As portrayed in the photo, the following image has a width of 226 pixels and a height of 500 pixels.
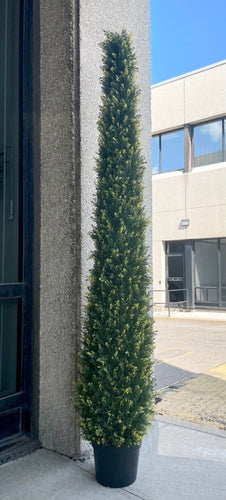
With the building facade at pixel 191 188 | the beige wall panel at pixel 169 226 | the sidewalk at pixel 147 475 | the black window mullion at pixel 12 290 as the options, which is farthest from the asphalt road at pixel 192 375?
the beige wall panel at pixel 169 226

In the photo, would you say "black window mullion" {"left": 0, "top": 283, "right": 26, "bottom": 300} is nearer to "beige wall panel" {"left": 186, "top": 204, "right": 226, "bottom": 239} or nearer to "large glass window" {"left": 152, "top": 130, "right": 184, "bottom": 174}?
"beige wall panel" {"left": 186, "top": 204, "right": 226, "bottom": 239}

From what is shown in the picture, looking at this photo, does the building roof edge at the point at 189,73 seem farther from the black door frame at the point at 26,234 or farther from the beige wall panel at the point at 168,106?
the black door frame at the point at 26,234

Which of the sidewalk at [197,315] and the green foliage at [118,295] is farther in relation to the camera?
Result: the sidewalk at [197,315]

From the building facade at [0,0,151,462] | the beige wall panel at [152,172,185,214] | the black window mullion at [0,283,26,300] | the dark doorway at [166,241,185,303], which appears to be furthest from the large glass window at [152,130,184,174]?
the black window mullion at [0,283,26,300]

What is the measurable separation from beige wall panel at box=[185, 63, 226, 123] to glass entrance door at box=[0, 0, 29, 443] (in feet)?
49.8

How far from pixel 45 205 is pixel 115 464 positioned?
87.0 inches

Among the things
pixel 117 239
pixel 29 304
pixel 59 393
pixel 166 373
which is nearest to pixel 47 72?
pixel 117 239

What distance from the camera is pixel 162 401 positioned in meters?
5.57

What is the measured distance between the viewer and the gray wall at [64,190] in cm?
360

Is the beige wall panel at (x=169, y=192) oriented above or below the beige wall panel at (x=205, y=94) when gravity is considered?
below

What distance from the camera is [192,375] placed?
23.0 ft

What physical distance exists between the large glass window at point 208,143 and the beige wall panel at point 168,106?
3.32 ft

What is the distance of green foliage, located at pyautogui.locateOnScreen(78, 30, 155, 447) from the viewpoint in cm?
301

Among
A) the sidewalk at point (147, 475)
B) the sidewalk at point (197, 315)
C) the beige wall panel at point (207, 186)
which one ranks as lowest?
the sidewalk at point (197, 315)
